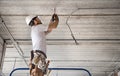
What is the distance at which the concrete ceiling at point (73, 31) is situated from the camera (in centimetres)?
411

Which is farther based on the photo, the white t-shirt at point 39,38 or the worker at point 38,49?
the white t-shirt at point 39,38

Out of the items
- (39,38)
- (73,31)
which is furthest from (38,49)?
(73,31)

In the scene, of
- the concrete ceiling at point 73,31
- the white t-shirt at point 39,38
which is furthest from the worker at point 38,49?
the concrete ceiling at point 73,31

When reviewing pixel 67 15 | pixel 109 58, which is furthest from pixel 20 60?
pixel 67 15

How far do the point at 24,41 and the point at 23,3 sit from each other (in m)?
1.67

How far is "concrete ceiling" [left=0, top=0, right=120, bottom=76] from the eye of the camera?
4.11 meters

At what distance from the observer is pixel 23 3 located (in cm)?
405

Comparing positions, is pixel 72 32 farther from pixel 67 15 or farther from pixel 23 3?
pixel 23 3

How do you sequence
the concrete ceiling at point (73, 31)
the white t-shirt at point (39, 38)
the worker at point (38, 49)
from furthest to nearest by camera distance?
1. the concrete ceiling at point (73, 31)
2. the white t-shirt at point (39, 38)
3. the worker at point (38, 49)

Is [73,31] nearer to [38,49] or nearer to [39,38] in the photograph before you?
[39,38]

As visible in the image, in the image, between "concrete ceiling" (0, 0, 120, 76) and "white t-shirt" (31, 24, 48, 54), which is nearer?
"white t-shirt" (31, 24, 48, 54)

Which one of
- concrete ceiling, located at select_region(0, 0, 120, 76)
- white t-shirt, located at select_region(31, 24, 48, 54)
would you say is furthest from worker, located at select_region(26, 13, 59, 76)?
concrete ceiling, located at select_region(0, 0, 120, 76)

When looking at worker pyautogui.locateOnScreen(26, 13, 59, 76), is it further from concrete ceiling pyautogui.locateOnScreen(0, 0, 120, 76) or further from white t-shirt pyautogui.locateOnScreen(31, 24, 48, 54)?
concrete ceiling pyautogui.locateOnScreen(0, 0, 120, 76)

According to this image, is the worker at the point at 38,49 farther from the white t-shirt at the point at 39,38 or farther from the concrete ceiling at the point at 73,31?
the concrete ceiling at the point at 73,31
